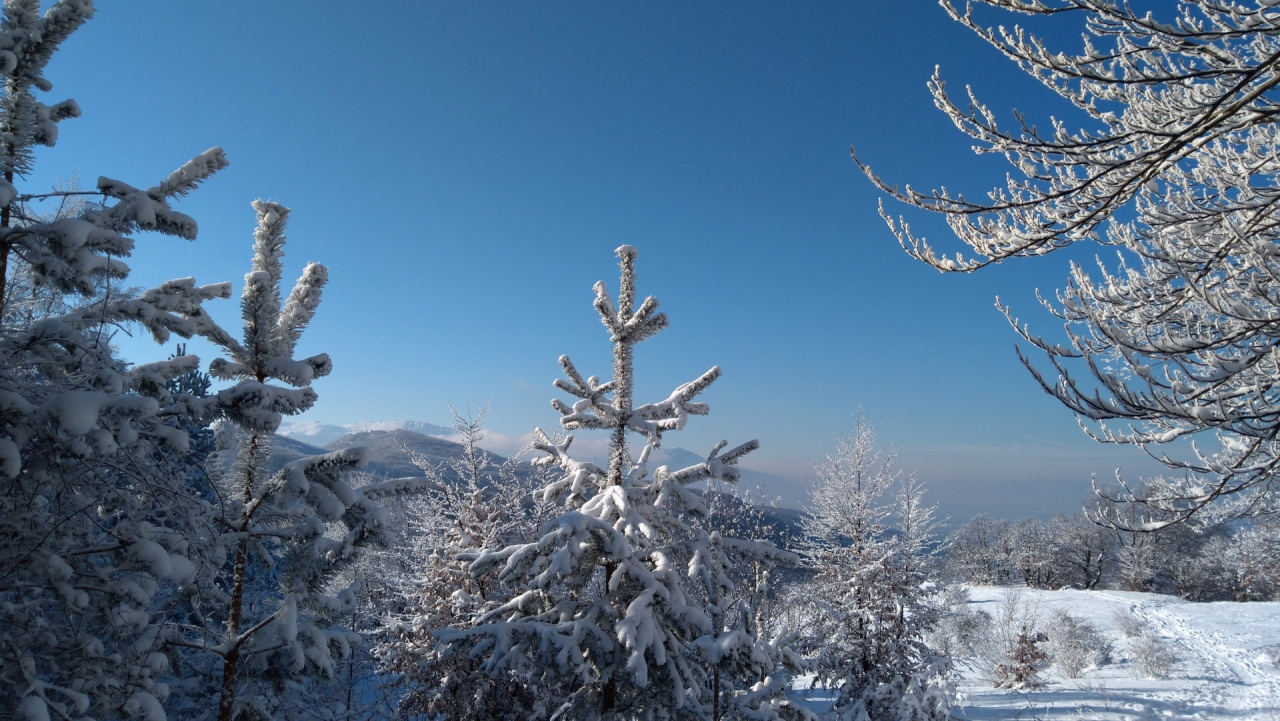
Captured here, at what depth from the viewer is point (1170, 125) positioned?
308 cm

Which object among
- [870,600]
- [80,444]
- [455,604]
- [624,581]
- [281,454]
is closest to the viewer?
[80,444]

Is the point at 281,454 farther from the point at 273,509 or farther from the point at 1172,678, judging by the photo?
the point at 1172,678

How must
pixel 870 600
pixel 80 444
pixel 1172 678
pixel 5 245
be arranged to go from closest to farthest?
pixel 80 444 → pixel 5 245 → pixel 870 600 → pixel 1172 678

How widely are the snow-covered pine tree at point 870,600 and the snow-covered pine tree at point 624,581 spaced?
8.08 meters

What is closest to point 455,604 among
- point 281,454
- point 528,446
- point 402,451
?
point 281,454

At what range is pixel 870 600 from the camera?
1352 centimetres

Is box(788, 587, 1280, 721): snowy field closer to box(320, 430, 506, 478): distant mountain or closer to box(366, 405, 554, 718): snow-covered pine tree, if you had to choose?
box(366, 405, 554, 718): snow-covered pine tree

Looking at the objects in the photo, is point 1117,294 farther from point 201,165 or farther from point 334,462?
point 201,165

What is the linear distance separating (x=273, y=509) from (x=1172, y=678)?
107ft

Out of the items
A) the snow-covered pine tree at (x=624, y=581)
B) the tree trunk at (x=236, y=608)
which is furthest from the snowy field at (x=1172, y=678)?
the tree trunk at (x=236, y=608)

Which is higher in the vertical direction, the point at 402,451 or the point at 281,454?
the point at 402,451

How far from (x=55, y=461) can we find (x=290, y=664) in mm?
1441

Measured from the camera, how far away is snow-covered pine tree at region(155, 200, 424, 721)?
2670mm

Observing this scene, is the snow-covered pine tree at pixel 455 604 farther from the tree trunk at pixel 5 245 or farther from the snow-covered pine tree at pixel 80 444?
the tree trunk at pixel 5 245
